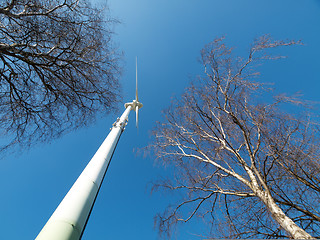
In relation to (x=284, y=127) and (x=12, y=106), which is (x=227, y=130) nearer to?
(x=284, y=127)

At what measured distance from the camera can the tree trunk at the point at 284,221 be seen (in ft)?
8.80

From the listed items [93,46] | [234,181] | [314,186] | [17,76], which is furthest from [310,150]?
[17,76]

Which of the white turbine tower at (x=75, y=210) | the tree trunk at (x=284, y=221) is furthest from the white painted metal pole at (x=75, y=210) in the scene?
the tree trunk at (x=284, y=221)

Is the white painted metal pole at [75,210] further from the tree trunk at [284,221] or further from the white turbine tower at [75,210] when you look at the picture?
the tree trunk at [284,221]

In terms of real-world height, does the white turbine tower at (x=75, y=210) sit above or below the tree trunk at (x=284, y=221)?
below

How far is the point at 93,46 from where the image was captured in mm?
4363

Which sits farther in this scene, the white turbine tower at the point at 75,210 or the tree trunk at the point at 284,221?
the tree trunk at the point at 284,221

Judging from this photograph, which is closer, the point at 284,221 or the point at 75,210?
the point at 75,210

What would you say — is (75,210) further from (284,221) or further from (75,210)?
(284,221)

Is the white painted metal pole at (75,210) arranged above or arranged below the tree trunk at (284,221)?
below

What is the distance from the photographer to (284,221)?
3004 mm

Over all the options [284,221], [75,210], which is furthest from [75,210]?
[284,221]

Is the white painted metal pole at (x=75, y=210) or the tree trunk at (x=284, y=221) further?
the tree trunk at (x=284, y=221)

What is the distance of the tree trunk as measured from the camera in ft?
8.80
